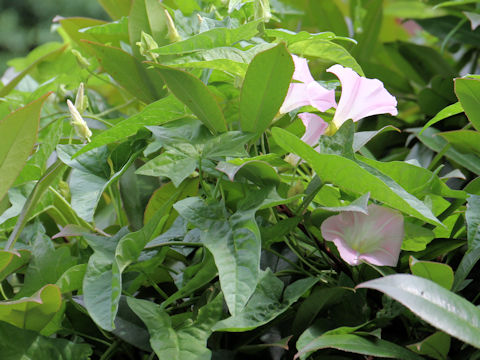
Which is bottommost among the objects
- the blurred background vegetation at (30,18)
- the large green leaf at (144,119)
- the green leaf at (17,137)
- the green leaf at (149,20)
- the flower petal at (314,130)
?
the blurred background vegetation at (30,18)

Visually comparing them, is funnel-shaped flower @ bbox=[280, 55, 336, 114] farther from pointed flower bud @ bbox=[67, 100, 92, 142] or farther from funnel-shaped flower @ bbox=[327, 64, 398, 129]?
pointed flower bud @ bbox=[67, 100, 92, 142]

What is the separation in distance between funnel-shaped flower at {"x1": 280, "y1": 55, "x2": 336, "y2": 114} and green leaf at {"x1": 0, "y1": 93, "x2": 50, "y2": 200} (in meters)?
0.17

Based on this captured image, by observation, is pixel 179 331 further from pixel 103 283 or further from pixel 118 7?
pixel 118 7

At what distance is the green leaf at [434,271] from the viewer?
301 mm

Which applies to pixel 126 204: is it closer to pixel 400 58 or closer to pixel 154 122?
pixel 154 122

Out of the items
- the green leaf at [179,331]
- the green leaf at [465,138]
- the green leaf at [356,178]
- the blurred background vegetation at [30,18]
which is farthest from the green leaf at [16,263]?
the blurred background vegetation at [30,18]

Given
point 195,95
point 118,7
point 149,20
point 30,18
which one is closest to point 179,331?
point 195,95

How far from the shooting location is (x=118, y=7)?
62 centimetres

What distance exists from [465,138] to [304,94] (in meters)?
0.12

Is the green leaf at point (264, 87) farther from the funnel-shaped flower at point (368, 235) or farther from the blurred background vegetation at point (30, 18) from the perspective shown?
the blurred background vegetation at point (30, 18)

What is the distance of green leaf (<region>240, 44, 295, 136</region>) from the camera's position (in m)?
0.33

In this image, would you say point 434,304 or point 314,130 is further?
point 314,130

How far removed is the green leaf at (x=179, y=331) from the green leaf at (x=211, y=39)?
166 mm

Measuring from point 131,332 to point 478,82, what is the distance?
29cm
